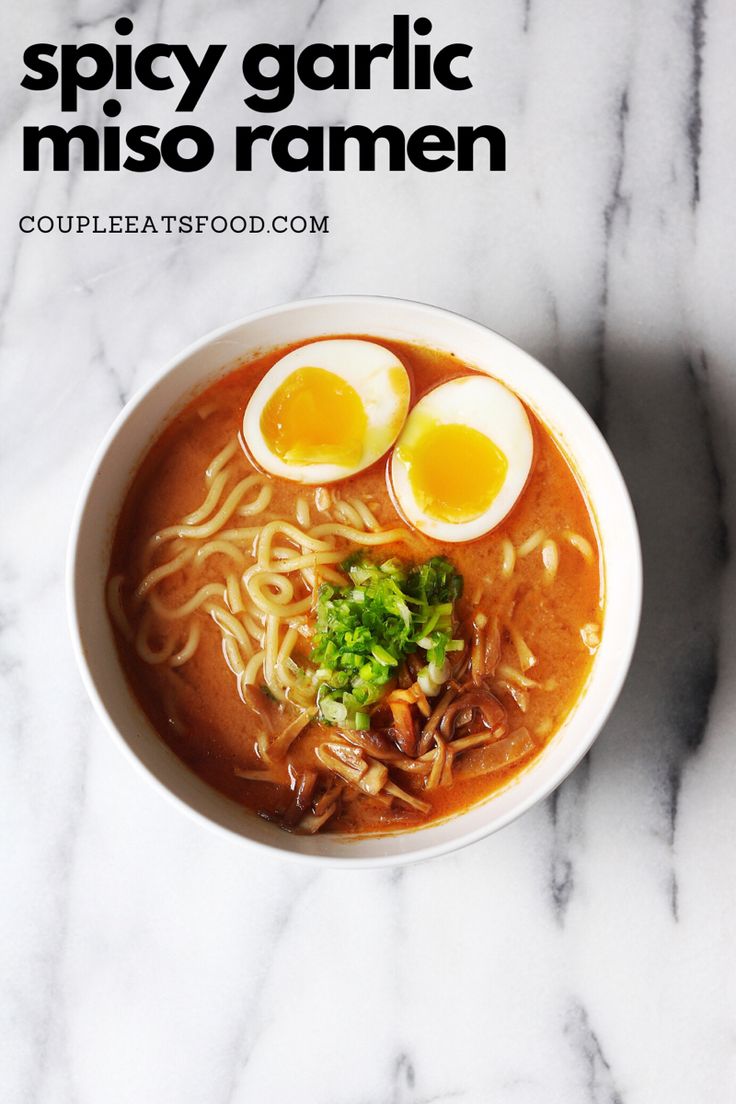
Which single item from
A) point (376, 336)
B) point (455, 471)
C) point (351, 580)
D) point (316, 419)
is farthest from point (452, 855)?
point (376, 336)

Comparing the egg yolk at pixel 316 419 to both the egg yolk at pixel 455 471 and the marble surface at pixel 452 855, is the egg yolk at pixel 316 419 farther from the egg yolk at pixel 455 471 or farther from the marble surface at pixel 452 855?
the marble surface at pixel 452 855

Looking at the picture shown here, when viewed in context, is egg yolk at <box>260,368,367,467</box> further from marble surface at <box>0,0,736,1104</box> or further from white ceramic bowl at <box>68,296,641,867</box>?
marble surface at <box>0,0,736,1104</box>

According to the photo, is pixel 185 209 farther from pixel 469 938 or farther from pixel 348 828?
pixel 469 938

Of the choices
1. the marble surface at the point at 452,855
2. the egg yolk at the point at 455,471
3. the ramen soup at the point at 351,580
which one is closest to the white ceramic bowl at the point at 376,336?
the ramen soup at the point at 351,580

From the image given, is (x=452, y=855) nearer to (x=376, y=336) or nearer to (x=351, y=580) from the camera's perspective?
(x=351, y=580)

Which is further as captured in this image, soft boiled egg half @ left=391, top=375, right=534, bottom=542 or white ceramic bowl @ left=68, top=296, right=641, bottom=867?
soft boiled egg half @ left=391, top=375, right=534, bottom=542

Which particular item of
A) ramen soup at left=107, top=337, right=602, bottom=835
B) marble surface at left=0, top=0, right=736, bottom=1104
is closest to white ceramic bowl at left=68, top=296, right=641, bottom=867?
ramen soup at left=107, top=337, right=602, bottom=835
